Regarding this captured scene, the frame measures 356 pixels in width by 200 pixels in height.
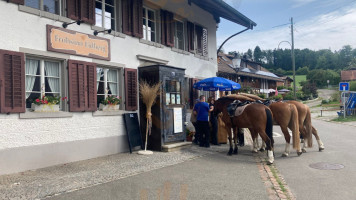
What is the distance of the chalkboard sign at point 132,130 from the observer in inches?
373

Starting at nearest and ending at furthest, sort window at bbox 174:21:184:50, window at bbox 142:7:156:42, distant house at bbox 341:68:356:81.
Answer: window at bbox 142:7:156:42 < window at bbox 174:21:184:50 < distant house at bbox 341:68:356:81

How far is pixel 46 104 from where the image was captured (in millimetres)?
7312

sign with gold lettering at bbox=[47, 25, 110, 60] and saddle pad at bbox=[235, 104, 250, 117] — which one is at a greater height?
sign with gold lettering at bbox=[47, 25, 110, 60]

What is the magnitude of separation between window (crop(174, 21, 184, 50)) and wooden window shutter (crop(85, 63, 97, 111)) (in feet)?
17.1

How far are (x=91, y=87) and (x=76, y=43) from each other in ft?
4.11

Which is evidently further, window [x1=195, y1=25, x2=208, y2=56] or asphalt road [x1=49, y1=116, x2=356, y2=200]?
window [x1=195, y1=25, x2=208, y2=56]

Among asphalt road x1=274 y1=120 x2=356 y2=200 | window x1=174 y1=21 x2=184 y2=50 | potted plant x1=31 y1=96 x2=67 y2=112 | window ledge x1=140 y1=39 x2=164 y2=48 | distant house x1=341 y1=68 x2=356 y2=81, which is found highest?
distant house x1=341 y1=68 x2=356 y2=81

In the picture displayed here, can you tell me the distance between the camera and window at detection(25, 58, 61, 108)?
285 inches

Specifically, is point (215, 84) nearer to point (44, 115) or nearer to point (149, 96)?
point (149, 96)

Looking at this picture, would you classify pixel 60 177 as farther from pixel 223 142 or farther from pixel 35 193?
pixel 223 142

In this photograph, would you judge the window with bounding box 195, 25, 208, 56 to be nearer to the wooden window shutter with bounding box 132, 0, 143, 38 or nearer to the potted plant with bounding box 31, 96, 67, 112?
the wooden window shutter with bounding box 132, 0, 143, 38

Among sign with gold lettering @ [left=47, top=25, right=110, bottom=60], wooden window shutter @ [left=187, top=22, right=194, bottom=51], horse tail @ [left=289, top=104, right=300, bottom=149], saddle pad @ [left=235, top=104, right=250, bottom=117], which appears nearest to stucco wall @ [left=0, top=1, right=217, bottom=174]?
sign with gold lettering @ [left=47, top=25, right=110, bottom=60]

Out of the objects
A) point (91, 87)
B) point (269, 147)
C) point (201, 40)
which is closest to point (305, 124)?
point (269, 147)

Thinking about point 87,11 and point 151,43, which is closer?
point 87,11
